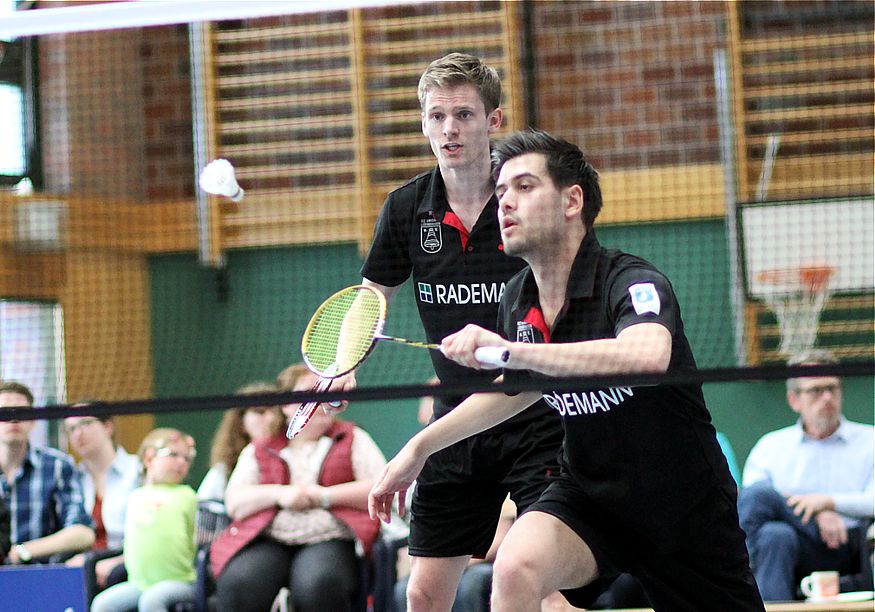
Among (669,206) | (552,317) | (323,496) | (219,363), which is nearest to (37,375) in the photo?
(219,363)

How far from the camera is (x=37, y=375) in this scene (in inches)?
295

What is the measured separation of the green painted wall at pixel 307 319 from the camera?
6.68 meters

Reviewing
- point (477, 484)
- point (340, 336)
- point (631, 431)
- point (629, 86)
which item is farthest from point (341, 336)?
point (629, 86)

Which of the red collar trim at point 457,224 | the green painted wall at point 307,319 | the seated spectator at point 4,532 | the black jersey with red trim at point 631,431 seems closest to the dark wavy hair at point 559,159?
the black jersey with red trim at point 631,431

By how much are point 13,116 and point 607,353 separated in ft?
17.7

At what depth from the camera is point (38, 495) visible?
17.9ft

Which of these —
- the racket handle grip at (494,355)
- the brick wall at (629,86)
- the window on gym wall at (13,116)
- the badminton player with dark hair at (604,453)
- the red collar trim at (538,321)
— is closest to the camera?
the racket handle grip at (494,355)

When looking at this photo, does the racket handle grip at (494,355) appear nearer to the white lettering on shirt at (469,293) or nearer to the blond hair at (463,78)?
the white lettering on shirt at (469,293)

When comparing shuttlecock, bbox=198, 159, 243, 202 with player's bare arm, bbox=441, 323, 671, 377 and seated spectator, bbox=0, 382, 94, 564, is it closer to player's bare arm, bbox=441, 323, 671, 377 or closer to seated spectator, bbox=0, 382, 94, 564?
player's bare arm, bbox=441, 323, 671, 377

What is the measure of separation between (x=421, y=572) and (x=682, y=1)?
4807 mm

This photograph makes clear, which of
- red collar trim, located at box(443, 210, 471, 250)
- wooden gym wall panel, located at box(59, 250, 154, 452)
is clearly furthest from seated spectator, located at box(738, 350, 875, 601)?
wooden gym wall panel, located at box(59, 250, 154, 452)

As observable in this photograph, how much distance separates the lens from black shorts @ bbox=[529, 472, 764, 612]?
3012 millimetres

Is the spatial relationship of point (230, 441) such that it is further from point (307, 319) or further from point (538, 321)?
point (538, 321)

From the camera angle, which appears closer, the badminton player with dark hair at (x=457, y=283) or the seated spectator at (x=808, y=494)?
the badminton player with dark hair at (x=457, y=283)
